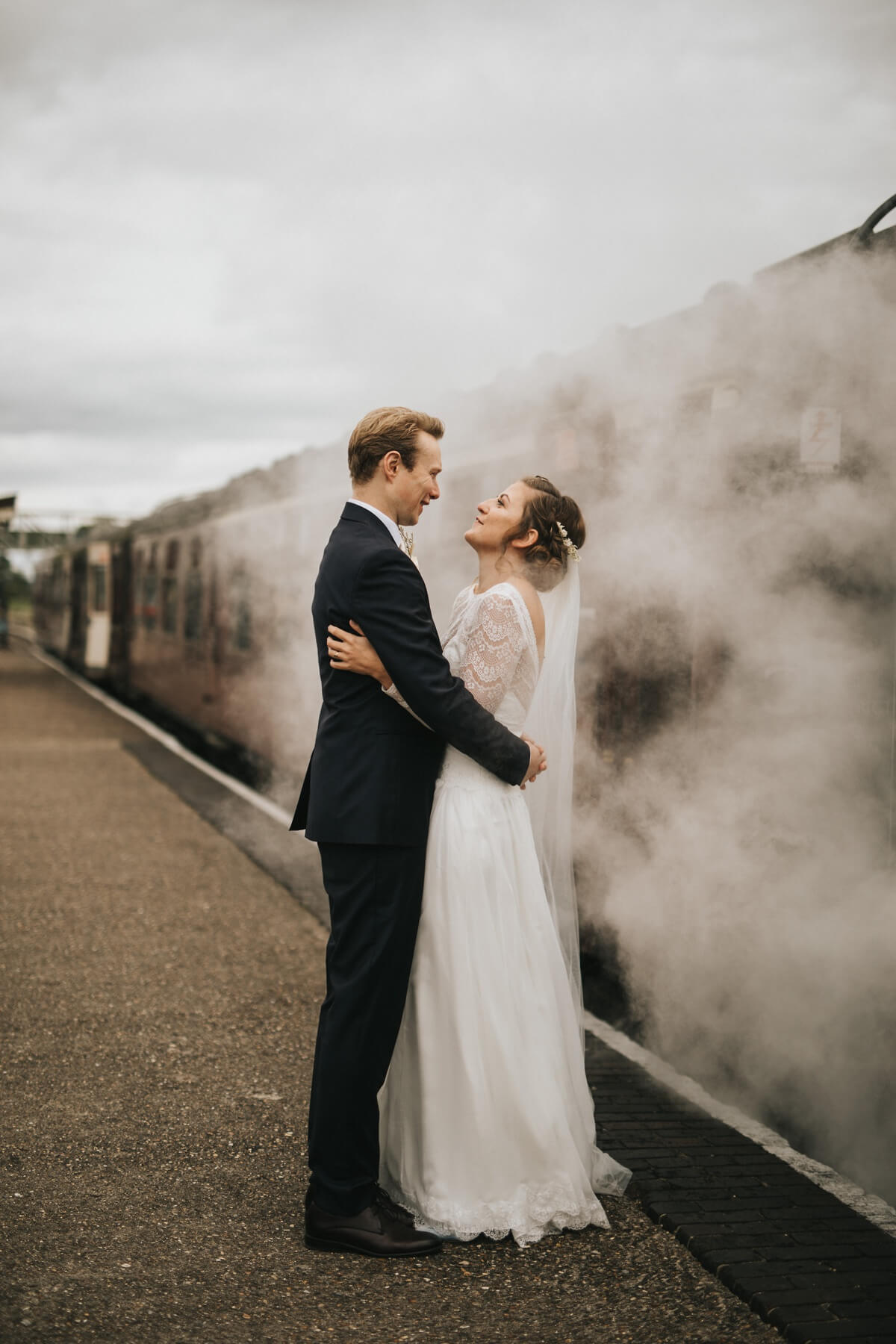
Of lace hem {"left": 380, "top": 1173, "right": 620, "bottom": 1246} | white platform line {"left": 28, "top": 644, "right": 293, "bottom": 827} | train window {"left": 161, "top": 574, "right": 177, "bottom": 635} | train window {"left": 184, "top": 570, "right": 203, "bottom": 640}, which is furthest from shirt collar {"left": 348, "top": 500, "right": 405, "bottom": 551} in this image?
train window {"left": 161, "top": 574, "right": 177, "bottom": 635}

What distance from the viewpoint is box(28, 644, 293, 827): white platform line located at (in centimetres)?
848

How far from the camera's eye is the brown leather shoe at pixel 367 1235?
2.51 m

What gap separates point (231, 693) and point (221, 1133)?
7.39 meters

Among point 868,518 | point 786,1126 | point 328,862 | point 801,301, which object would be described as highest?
point 801,301

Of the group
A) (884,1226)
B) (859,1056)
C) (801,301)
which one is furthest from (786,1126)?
(801,301)

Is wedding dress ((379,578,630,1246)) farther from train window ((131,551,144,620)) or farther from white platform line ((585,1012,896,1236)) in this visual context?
train window ((131,551,144,620))

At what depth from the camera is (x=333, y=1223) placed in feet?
8.33

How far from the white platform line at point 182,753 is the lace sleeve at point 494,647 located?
5326mm

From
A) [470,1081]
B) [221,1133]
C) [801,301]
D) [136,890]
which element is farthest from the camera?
[136,890]

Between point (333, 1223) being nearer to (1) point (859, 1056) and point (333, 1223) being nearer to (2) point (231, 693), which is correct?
(1) point (859, 1056)

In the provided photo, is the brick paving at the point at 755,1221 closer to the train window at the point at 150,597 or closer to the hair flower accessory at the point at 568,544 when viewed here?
the hair flower accessory at the point at 568,544

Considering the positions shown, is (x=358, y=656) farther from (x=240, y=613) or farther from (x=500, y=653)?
(x=240, y=613)

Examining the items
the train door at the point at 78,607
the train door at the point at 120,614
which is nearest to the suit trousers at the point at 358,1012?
the train door at the point at 120,614

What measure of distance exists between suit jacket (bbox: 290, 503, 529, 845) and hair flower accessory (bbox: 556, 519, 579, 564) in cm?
41
